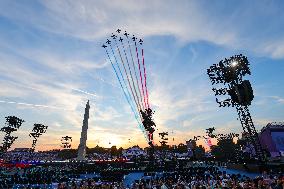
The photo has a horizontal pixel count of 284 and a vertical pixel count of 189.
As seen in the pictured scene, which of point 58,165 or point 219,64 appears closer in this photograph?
point 219,64

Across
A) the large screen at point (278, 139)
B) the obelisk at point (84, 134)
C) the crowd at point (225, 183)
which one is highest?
the obelisk at point (84, 134)

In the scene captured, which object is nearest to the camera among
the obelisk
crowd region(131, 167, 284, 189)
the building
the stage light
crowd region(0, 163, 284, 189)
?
crowd region(131, 167, 284, 189)

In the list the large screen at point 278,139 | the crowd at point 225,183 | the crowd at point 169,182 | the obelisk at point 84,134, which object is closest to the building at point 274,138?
the large screen at point 278,139

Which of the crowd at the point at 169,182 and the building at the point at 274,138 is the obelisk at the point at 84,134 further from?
the building at the point at 274,138

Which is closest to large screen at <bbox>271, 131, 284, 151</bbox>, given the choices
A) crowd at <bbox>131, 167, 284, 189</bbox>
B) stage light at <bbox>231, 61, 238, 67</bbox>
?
stage light at <bbox>231, 61, 238, 67</bbox>

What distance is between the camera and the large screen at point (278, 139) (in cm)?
4481

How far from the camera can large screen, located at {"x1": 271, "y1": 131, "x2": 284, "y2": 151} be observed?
44812mm

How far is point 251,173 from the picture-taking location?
29.4 metres

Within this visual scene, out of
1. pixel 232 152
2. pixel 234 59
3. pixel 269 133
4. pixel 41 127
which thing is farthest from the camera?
pixel 41 127

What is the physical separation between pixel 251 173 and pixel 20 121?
2407 inches

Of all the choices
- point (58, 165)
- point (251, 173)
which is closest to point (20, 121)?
point (58, 165)

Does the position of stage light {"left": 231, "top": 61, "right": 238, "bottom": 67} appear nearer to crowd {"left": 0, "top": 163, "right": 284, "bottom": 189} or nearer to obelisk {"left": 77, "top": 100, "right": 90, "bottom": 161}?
crowd {"left": 0, "top": 163, "right": 284, "bottom": 189}

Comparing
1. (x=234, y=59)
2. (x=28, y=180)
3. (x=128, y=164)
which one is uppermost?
(x=234, y=59)

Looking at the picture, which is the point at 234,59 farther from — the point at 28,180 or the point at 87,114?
the point at 87,114
